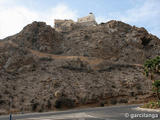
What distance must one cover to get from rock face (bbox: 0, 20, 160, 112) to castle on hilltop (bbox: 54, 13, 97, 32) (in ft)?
54.9

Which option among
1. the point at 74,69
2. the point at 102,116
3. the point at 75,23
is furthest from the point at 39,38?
the point at 102,116

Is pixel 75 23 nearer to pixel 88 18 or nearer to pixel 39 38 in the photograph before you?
pixel 88 18

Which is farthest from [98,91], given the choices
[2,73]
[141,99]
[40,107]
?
[2,73]

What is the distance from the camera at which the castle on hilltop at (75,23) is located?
3322 inches

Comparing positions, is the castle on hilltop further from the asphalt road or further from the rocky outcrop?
the asphalt road

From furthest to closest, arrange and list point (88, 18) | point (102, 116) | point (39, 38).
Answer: point (88, 18), point (39, 38), point (102, 116)

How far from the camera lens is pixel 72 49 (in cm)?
6178

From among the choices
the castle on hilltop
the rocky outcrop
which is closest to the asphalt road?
the rocky outcrop

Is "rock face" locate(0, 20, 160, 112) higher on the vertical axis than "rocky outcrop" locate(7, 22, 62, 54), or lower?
lower

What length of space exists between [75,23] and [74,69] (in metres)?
48.3

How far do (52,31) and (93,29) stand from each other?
14694mm

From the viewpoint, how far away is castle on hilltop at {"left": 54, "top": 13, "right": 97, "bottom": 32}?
8438 cm

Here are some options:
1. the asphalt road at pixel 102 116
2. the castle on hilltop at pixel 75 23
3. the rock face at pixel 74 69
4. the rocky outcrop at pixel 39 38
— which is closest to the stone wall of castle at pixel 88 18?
the castle on hilltop at pixel 75 23

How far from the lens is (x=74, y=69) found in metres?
44.8
